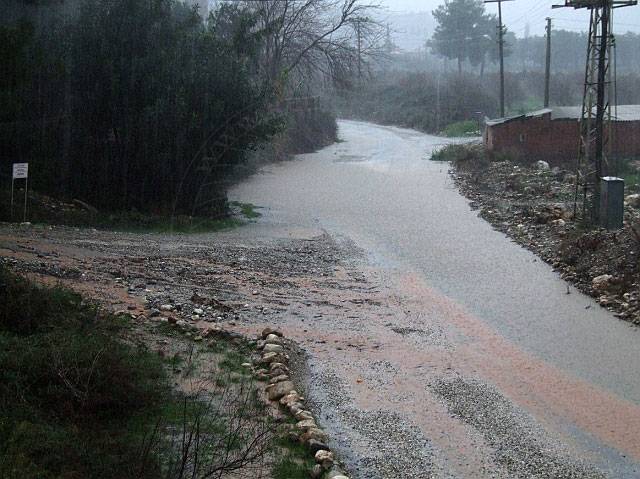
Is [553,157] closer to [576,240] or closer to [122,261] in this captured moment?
[576,240]

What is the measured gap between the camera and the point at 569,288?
16.6 m

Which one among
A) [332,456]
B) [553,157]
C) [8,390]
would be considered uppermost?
[553,157]

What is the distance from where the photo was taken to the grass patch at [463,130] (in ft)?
201

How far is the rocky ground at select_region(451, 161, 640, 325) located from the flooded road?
1.42 feet

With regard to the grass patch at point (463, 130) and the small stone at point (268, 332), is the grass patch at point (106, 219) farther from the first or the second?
the grass patch at point (463, 130)

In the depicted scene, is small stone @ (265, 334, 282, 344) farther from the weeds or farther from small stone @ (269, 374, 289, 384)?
small stone @ (269, 374, 289, 384)

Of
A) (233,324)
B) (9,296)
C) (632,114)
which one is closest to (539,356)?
(233,324)

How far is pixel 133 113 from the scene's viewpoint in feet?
75.3

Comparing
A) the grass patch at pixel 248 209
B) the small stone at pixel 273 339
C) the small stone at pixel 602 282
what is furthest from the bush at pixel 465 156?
the small stone at pixel 273 339

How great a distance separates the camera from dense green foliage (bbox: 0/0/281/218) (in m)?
22.5

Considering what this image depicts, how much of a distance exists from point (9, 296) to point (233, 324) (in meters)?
3.64

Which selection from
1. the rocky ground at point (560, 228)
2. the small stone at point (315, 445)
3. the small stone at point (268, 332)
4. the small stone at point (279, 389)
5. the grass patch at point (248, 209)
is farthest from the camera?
the grass patch at point (248, 209)

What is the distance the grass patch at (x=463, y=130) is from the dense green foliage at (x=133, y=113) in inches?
1546

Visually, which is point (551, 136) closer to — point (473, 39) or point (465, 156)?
point (465, 156)
